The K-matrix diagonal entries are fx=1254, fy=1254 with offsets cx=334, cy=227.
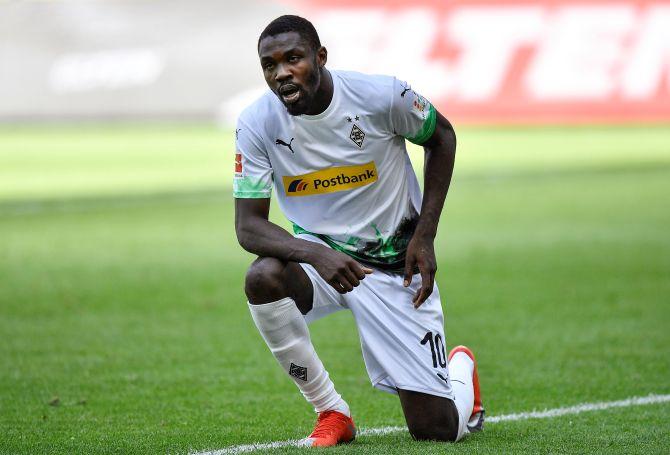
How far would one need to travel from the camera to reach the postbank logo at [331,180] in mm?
5625

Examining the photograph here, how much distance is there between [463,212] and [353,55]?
16732 mm

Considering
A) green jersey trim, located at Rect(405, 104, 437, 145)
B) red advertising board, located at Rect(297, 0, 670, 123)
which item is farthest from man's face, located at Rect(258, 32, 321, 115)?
red advertising board, located at Rect(297, 0, 670, 123)

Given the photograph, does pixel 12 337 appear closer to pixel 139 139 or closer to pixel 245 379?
pixel 245 379

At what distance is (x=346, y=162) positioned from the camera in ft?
18.4

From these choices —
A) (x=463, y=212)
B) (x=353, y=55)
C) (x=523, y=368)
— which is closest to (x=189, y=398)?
(x=523, y=368)

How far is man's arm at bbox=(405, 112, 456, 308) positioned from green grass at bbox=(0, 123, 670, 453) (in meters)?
0.73

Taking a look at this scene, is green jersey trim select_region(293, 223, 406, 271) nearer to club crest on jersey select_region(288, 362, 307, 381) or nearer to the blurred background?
club crest on jersey select_region(288, 362, 307, 381)

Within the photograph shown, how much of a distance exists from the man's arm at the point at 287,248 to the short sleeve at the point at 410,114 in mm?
688

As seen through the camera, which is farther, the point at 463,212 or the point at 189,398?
the point at 463,212

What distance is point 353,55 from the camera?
3198 centimetres

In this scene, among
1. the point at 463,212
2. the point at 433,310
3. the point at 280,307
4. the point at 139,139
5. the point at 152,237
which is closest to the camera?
the point at 280,307

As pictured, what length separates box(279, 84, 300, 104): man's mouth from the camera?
527 cm

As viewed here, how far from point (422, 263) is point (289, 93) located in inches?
37.3


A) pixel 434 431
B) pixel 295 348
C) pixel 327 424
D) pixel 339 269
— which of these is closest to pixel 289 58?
pixel 339 269
